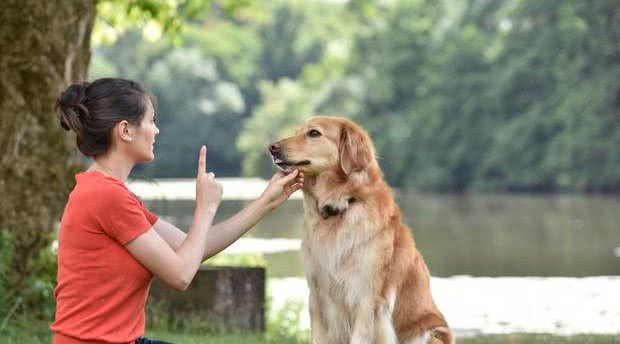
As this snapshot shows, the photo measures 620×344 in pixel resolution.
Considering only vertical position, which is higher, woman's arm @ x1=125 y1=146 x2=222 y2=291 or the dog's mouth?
the dog's mouth

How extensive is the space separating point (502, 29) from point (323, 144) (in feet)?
224

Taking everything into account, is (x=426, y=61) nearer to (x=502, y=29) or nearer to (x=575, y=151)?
(x=502, y=29)

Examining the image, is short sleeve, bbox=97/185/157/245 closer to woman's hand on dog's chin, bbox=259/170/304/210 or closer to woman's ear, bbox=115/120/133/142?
woman's ear, bbox=115/120/133/142

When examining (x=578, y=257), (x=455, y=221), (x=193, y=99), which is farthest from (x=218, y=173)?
(x=578, y=257)

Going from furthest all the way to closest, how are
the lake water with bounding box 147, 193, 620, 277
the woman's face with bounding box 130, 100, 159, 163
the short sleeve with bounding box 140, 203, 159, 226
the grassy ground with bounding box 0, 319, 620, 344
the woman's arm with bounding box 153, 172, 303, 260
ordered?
the lake water with bounding box 147, 193, 620, 277 < the grassy ground with bounding box 0, 319, 620, 344 < the woman's arm with bounding box 153, 172, 303, 260 < the short sleeve with bounding box 140, 203, 159, 226 < the woman's face with bounding box 130, 100, 159, 163

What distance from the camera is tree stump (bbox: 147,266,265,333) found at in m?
9.98

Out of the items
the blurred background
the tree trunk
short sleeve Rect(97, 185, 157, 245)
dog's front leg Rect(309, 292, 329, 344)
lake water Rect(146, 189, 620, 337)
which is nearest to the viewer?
short sleeve Rect(97, 185, 157, 245)

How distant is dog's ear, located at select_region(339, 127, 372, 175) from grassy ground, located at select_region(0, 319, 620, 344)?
2659mm

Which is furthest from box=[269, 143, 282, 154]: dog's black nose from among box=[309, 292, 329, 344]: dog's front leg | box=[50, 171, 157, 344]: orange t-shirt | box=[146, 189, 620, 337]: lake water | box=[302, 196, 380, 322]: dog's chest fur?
box=[146, 189, 620, 337]: lake water

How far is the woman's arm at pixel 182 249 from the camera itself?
3.82 meters

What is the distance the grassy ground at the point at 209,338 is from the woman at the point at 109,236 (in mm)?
4102

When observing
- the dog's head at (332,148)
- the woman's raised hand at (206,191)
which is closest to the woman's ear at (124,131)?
the woman's raised hand at (206,191)

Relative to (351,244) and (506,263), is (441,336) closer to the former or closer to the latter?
(351,244)

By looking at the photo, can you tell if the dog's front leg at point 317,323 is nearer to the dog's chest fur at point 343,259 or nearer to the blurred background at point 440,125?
the dog's chest fur at point 343,259
